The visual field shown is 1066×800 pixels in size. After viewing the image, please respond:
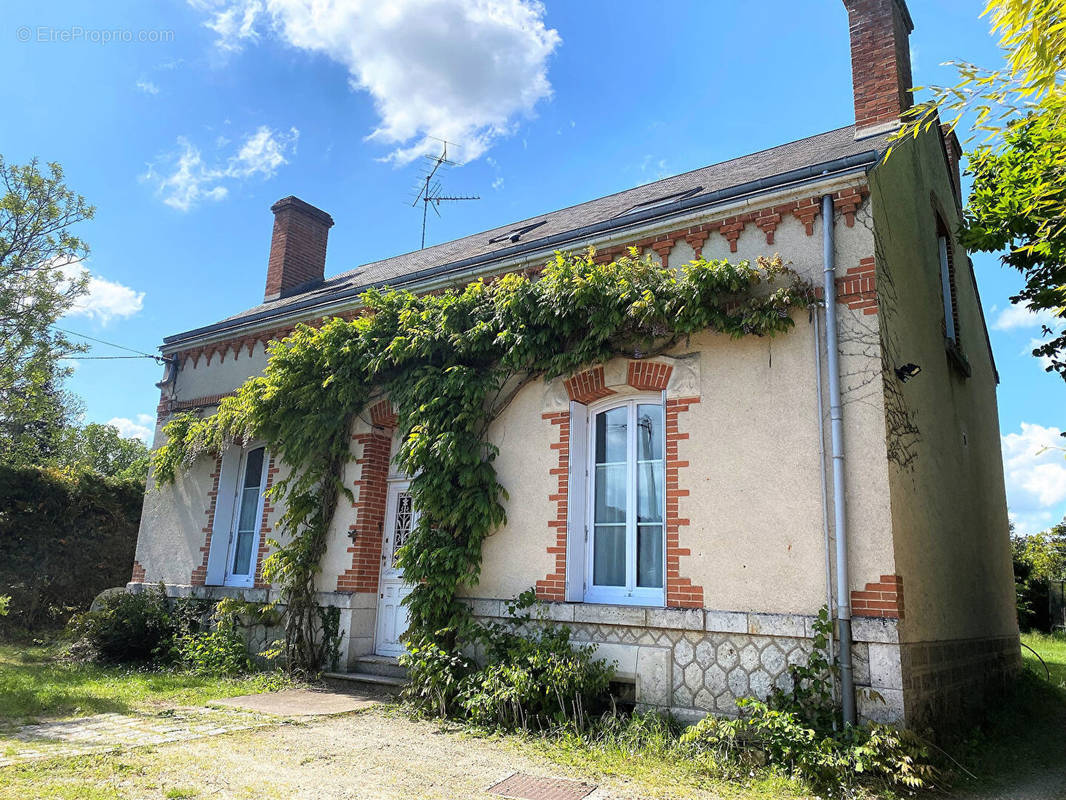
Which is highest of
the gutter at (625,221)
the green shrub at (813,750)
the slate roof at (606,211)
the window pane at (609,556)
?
the slate roof at (606,211)

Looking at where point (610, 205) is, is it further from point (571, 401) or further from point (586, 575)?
point (586, 575)

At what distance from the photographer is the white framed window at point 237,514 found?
10102 millimetres

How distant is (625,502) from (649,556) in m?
0.55

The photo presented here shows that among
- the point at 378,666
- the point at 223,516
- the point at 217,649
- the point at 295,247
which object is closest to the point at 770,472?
the point at 378,666

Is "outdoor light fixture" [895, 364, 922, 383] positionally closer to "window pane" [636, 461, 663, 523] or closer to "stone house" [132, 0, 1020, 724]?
"stone house" [132, 0, 1020, 724]

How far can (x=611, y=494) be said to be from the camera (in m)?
7.05

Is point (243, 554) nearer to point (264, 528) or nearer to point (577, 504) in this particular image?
point (264, 528)

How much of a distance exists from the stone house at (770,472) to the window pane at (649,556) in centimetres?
2

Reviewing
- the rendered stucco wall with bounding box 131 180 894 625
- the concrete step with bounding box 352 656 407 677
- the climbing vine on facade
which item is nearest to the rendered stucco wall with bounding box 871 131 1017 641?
the rendered stucco wall with bounding box 131 180 894 625

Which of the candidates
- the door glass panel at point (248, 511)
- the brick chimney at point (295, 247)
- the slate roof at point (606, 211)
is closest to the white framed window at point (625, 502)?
the slate roof at point (606, 211)

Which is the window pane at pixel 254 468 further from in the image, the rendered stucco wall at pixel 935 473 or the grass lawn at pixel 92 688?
the rendered stucco wall at pixel 935 473

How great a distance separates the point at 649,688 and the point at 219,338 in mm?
8014

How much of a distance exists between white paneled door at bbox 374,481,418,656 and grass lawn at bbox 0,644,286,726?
1.20 metres

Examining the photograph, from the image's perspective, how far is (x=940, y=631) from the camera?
21.1 feet
